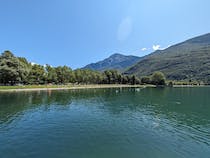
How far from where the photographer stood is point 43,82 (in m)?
135

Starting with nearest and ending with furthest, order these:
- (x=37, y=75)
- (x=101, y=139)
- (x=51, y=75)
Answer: (x=101, y=139) < (x=37, y=75) < (x=51, y=75)

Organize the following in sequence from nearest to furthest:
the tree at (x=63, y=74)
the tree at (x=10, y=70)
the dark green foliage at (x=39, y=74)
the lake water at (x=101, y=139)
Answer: the lake water at (x=101, y=139), the tree at (x=10, y=70), the dark green foliage at (x=39, y=74), the tree at (x=63, y=74)

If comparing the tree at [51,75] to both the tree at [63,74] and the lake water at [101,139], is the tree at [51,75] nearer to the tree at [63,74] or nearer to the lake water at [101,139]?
the tree at [63,74]

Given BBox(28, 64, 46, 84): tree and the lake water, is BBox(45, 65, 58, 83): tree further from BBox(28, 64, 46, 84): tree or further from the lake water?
the lake water

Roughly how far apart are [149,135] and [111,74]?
171 meters

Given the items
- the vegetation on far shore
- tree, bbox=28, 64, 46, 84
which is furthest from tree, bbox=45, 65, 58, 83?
tree, bbox=28, 64, 46, 84

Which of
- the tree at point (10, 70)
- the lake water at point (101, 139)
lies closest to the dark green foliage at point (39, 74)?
the tree at point (10, 70)

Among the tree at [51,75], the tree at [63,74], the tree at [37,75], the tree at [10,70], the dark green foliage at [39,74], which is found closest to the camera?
the tree at [10,70]

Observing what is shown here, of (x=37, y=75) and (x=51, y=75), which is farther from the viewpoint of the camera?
(x=51, y=75)

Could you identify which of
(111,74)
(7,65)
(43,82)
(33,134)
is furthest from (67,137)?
(111,74)

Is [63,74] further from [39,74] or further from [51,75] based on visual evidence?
[39,74]

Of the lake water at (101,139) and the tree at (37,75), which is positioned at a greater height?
the tree at (37,75)

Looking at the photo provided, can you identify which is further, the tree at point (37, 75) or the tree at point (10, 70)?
the tree at point (37, 75)

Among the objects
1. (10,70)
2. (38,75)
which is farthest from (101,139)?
(38,75)
